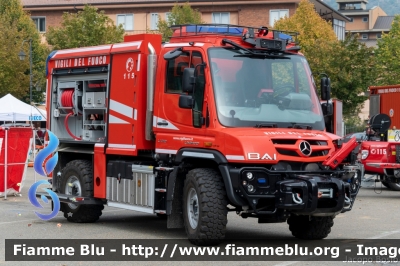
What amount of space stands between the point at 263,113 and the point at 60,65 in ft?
17.2

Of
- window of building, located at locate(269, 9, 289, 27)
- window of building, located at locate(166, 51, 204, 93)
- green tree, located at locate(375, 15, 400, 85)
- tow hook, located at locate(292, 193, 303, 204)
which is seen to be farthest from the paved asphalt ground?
window of building, located at locate(269, 9, 289, 27)

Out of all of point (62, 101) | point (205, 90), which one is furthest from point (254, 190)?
point (62, 101)

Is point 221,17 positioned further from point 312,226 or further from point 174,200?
point 174,200

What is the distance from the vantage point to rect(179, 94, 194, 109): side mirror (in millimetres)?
11492

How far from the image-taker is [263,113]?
37.6 ft

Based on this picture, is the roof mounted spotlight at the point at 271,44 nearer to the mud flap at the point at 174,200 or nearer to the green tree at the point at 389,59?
the mud flap at the point at 174,200

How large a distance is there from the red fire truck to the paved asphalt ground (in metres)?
0.49

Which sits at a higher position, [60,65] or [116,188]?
[60,65]

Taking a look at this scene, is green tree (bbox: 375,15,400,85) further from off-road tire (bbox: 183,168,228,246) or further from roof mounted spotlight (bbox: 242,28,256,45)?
off-road tire (bbox: 183,168,228,246)

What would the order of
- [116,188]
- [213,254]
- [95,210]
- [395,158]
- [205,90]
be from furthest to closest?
[395,158]
[95,210]
[116,188]
[205,90]
[213,254]

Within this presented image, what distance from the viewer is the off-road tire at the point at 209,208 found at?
1088cm

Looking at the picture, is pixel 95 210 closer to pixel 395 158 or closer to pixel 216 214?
pixel 216 214

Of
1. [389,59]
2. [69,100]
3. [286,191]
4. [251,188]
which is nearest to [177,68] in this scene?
[251,188]

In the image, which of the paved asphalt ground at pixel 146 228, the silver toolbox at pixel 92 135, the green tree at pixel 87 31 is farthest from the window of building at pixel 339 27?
the silver toolbox at pixel 92 135
